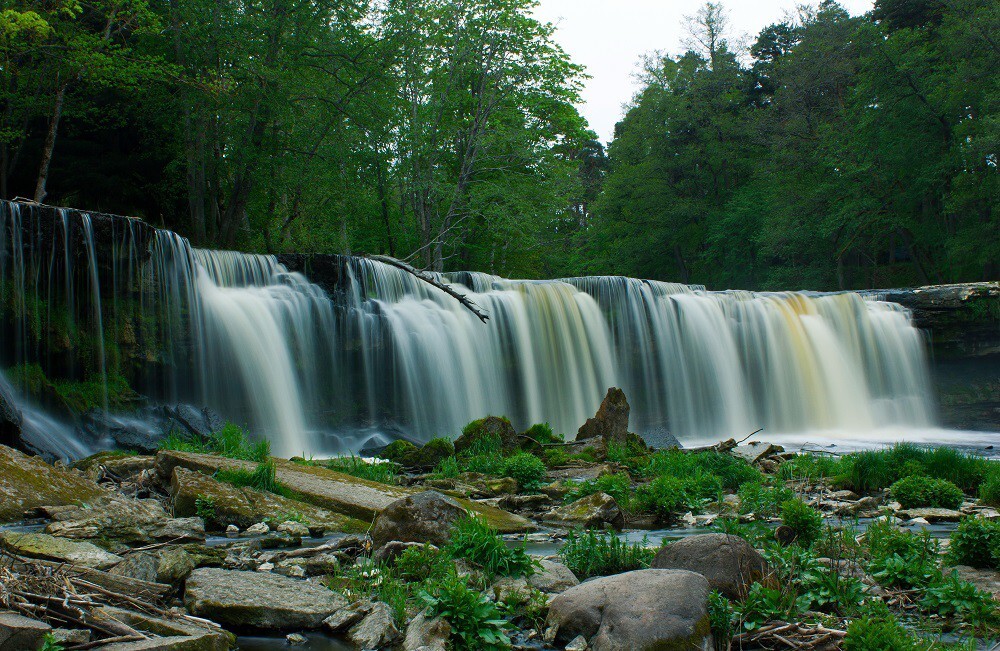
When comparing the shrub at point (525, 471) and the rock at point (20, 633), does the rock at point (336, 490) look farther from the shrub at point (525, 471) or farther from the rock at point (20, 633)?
the rock at point (20, 633)

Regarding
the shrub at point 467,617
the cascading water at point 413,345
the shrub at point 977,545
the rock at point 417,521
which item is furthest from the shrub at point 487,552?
the cascading water at point 413,345

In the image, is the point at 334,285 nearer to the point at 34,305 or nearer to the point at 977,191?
the point at 34,305

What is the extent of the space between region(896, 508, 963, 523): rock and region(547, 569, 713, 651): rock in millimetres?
4904

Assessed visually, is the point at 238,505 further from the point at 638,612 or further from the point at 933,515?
the point at 933,515

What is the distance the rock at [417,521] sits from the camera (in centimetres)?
581

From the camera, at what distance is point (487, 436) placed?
41.7 ft

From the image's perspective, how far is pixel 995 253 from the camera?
3045 centimetres

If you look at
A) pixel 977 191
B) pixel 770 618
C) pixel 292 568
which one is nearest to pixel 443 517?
pixel 292 568

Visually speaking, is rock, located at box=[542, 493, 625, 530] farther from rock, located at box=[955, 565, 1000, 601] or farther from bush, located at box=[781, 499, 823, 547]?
rock, located at box=[955, 565, 1000, 601]

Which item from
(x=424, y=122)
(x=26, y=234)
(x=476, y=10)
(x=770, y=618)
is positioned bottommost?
(x=770, y=618)

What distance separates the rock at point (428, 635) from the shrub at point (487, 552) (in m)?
1.07

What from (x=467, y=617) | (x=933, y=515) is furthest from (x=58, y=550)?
(x=933, y=515)

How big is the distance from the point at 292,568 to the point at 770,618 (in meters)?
3.16

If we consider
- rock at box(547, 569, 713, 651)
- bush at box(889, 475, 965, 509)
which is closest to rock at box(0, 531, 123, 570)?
rock at box(547, 569, 713, 651)
